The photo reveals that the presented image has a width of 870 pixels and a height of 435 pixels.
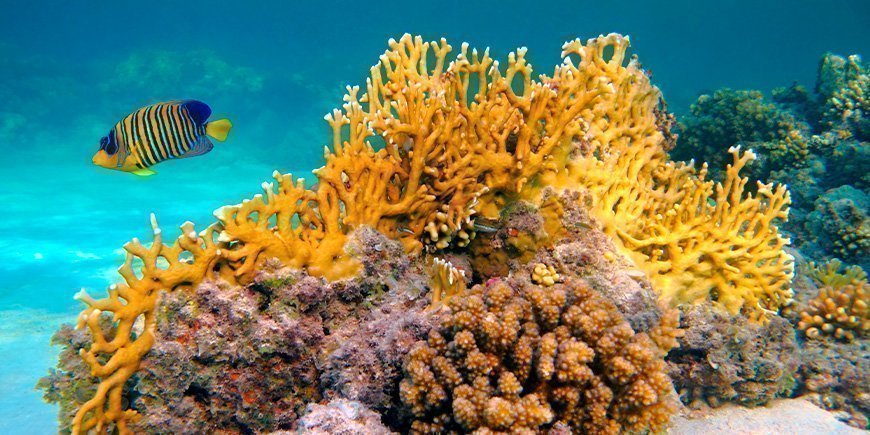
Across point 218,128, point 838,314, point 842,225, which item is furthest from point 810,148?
point 218,128

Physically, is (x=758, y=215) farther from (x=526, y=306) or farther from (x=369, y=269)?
(x=369, y=269)

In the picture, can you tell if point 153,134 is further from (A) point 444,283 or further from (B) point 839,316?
(B) point 839,316

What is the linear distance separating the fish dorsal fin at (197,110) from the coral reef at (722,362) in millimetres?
4055

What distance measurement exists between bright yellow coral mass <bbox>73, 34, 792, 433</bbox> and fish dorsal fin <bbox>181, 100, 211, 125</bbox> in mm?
594

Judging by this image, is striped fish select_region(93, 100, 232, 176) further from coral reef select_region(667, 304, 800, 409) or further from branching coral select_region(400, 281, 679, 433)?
coral reef select_region(667, 304, 800, 409)

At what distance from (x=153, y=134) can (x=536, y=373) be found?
2.76m

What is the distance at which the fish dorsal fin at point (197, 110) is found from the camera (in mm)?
2787

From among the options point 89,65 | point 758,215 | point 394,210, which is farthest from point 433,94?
point 89,65

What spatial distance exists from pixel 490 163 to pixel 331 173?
1301 millimetres

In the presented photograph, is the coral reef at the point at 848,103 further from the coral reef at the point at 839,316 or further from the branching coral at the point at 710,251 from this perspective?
the branching coral at the point at 710,251

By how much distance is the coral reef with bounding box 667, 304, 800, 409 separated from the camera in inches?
147

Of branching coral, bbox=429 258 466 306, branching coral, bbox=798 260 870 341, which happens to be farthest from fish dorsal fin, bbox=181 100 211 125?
branching coral, bbox=798 260 870 341

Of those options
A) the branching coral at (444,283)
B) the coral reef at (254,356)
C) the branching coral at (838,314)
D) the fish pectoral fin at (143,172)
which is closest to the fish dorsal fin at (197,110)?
the fish pectoral fin at (143,172)

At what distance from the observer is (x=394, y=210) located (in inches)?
141
